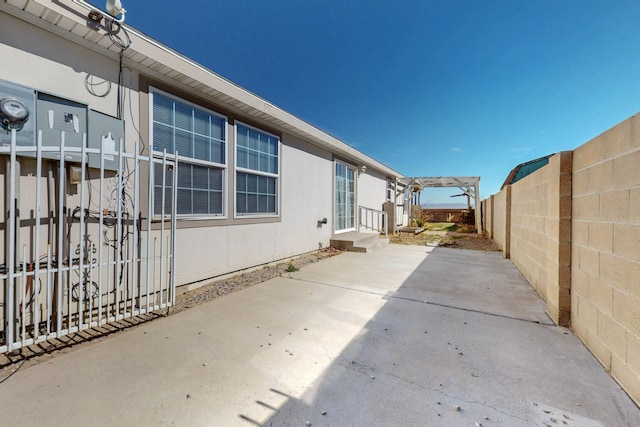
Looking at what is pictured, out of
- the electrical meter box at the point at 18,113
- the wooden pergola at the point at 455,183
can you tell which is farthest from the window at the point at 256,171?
the wooden pergola at the point at 455,183

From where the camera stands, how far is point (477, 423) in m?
1.38

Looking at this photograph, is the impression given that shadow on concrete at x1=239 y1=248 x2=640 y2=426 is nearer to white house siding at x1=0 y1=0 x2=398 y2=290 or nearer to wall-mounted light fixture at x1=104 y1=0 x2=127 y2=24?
white house siding at x1=0 y1=0 x2=398 y2=290

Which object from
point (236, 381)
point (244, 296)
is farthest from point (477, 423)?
point (244, 296)

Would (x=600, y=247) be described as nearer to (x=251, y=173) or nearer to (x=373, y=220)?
(x=251, y=173)

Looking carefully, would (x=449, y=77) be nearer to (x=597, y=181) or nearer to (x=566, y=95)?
(x=566, y=95)

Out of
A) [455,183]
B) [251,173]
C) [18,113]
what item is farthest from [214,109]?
[455,183]

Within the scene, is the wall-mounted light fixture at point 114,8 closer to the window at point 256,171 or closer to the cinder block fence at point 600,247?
the window at point 256,171

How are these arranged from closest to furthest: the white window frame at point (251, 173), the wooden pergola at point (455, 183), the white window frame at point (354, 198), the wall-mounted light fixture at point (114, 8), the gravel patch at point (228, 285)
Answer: the wall-mounted light fixture at point (114, 8) < the gravel patch at point (228, 285) < the white window frame at point (251, 173) < the white window frame at point (354, 198) < the wooden pergola at point (455, 183)

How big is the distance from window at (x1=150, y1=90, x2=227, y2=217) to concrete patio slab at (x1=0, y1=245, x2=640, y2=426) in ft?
5.12

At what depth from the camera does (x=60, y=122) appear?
2496mm

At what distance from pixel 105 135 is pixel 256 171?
7.78 feet

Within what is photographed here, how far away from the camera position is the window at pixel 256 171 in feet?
14.9

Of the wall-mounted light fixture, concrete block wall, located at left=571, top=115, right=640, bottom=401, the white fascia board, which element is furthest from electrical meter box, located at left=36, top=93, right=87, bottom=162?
concrete block wall, located at left=571, top=115, right=640, bottom=401

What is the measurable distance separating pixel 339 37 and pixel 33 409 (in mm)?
9344
